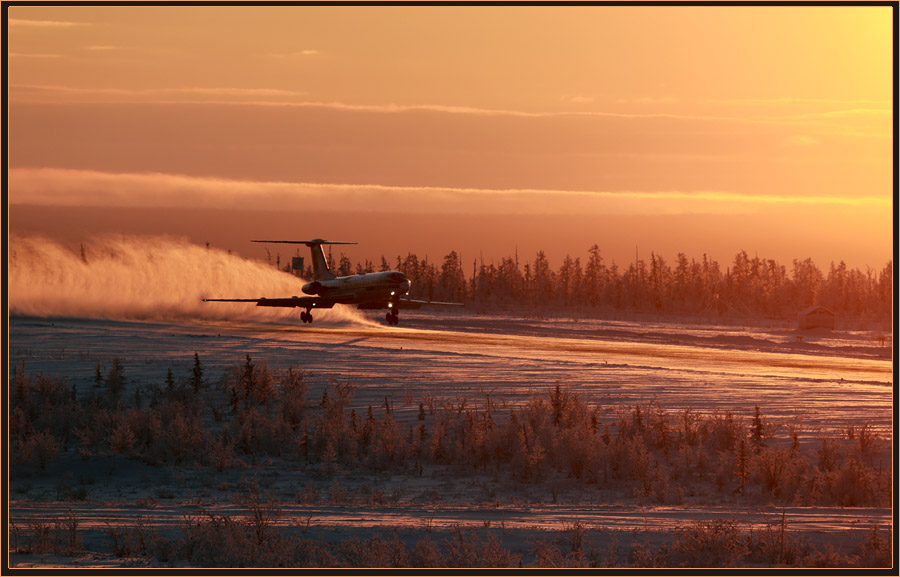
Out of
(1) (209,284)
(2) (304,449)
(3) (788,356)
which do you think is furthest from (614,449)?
(1) (209,284)

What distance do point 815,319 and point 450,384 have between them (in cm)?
6740

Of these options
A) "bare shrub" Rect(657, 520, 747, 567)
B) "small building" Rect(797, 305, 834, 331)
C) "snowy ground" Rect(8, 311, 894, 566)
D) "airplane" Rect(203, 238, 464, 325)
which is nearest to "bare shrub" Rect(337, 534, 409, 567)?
"snowy ground" Rect(8, 311, 894, 566)

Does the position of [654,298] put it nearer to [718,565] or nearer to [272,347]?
[272,347]

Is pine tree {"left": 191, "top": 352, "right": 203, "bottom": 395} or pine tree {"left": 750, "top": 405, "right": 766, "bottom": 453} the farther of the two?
pine tree {"left": 191, "top": 352, "right": 203, "bottom": 395}

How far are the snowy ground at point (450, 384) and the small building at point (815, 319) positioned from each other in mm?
10430

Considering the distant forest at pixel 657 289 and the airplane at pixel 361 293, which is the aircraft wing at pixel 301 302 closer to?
the airplane at pixel 361 293

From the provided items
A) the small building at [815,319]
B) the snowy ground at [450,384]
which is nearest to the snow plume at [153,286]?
the snowy ground at [450,384]

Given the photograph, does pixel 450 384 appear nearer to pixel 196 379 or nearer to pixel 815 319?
pixel 196 379

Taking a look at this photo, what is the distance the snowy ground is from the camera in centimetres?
2012

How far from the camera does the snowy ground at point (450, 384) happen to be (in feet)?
66.0

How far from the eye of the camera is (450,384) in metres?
39.9

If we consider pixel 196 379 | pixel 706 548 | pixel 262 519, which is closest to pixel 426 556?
pixel 262 519

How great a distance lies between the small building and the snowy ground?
10.4 metres

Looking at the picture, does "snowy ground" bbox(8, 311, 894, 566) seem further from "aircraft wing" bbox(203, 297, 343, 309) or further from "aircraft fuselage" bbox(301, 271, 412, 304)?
"aircraft fuselage" bbox(301, 271, 412, 304)
